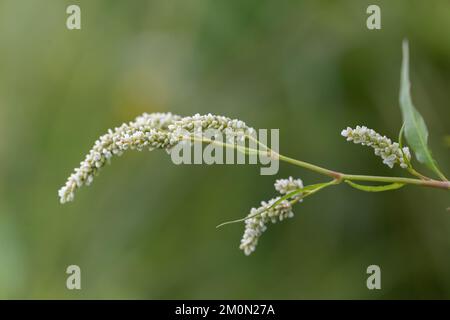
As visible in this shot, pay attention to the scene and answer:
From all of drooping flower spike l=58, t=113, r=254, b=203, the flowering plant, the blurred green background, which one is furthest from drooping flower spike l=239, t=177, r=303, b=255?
the blurred green background

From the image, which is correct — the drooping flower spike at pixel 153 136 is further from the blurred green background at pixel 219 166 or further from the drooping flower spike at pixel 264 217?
the blurred green background at pixel 219 166

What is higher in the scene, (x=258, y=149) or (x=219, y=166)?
(x=219, y=166)

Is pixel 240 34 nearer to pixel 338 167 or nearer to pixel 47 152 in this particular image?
pixel 338 167

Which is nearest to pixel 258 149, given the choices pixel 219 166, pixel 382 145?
pixel 382 145

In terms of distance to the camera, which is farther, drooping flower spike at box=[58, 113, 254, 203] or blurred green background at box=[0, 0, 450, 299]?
blurred green background at box=[0, 0, 450, 299]

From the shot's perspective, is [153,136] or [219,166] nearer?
[153,136]

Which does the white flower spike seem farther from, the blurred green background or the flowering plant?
the blurred green background

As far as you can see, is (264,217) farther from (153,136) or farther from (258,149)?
(153,136)
